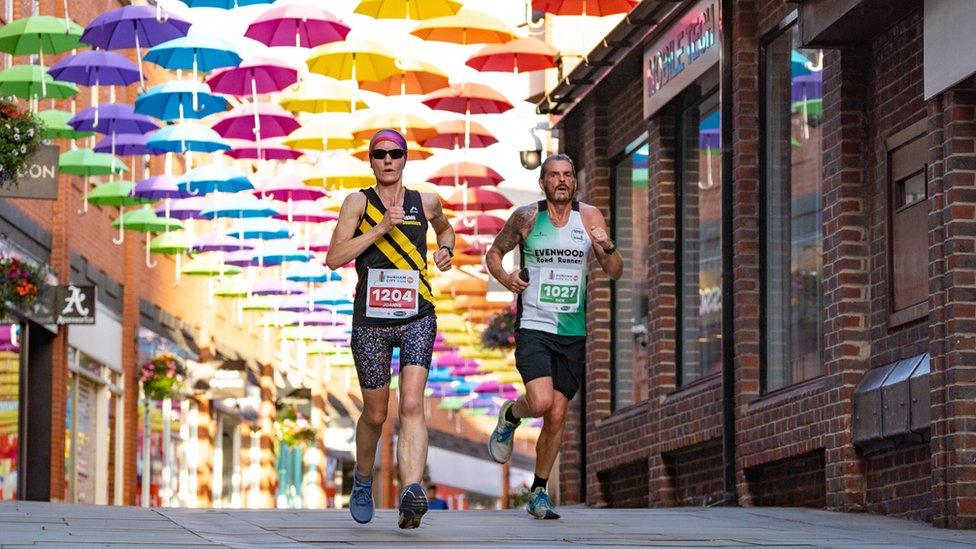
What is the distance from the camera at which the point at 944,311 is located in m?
13.2

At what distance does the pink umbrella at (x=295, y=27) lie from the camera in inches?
936

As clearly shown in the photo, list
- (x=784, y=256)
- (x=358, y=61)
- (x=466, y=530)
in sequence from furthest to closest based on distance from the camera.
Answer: (x=358, y=61) < (x=784, y=256) < (x=466, y=530)

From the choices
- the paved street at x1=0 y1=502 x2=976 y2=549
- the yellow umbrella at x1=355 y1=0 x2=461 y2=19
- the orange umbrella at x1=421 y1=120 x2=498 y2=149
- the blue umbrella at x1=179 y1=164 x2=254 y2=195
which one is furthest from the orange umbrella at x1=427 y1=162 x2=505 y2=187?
the paved street at x1=0 y1=502 x2=976 y2=549

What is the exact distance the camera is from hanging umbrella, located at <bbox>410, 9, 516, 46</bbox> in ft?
80.7

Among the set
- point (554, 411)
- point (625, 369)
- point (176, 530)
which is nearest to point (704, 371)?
point (625, 369)

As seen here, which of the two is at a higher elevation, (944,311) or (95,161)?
(95,161)

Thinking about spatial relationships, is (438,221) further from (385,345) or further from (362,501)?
(362,501)

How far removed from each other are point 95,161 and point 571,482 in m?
7.91

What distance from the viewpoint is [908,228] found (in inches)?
577

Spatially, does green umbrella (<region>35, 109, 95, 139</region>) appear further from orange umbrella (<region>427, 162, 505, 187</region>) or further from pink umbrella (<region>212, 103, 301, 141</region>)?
orange umbrella (<region>427, 162, 505, 187</region>)

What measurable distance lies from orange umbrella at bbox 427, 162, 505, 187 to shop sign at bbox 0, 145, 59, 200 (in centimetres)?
740

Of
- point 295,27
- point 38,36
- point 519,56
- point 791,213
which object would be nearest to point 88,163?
point 38,36

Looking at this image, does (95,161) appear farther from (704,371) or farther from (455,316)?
(455,316)

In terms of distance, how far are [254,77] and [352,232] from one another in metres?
14.5
